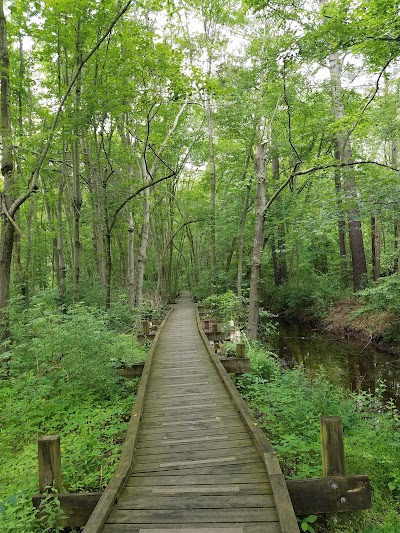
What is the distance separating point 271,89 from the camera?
14.0m

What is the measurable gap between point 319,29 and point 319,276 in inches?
705

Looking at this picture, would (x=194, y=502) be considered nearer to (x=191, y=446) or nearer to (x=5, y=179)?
(x=191, y=446)

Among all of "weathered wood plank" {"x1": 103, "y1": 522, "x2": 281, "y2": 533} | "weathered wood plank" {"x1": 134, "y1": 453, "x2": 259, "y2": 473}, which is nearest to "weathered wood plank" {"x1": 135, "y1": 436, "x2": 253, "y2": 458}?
"weathered wood plank" {"x1": 134, "y1": 453, "x2": 259, "y2": 473}

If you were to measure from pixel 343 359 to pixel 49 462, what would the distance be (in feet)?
38.7

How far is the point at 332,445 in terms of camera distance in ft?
11.9

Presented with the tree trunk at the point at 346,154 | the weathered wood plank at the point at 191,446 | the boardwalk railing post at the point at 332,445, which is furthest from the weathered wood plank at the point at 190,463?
the tree trunk at the point at 346,154

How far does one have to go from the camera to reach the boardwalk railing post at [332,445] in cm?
360

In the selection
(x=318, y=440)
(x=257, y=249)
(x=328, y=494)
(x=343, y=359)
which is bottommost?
(x=343, y=359)

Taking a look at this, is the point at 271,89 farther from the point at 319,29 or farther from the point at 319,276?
the point at 319,276

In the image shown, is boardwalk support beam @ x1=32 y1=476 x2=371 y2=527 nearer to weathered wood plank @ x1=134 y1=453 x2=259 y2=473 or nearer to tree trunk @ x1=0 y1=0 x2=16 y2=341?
weathered wood plank @ x1=134 y1=453 x2=259 y2=473

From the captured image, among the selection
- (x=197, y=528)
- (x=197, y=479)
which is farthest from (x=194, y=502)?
(x=197, y=479)

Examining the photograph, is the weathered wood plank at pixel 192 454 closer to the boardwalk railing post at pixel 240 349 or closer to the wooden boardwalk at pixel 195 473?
the wooden boardwalk at pixel 195 473

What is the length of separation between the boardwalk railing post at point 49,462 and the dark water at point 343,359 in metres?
8.01

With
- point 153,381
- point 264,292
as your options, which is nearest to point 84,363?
point 153,381
